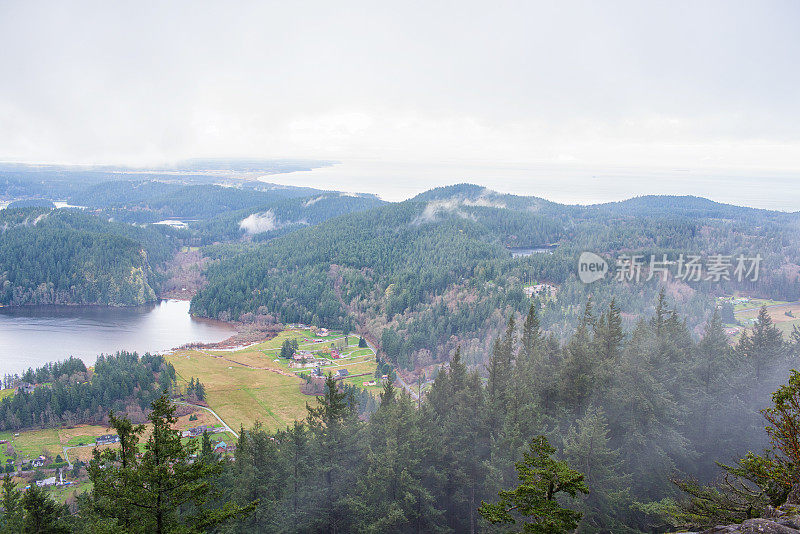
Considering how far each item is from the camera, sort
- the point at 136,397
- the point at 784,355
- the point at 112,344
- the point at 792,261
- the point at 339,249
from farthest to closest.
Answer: the point at 339,249 → the point at 792,261 → the point at 112,344 → the point at 136,397 → the point at 784,355

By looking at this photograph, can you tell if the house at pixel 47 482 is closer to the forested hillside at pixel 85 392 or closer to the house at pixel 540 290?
the forested hillside at pixel 85 392

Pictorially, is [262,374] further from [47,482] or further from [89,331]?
[89,331]

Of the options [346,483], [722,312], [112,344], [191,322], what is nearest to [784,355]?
[346,483]

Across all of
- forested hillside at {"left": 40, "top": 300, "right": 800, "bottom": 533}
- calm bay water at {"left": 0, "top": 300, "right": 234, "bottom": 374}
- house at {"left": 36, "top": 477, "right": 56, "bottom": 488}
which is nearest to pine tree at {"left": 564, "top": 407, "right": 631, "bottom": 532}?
forested hillside at {"left": 40, "top": 300, "right": 800, "bottom": 533}

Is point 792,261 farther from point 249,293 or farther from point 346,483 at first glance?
point 249,293

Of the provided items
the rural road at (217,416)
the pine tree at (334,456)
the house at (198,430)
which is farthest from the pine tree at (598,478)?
the house at (198,430)

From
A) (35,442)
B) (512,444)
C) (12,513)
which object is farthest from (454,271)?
(12,513)
